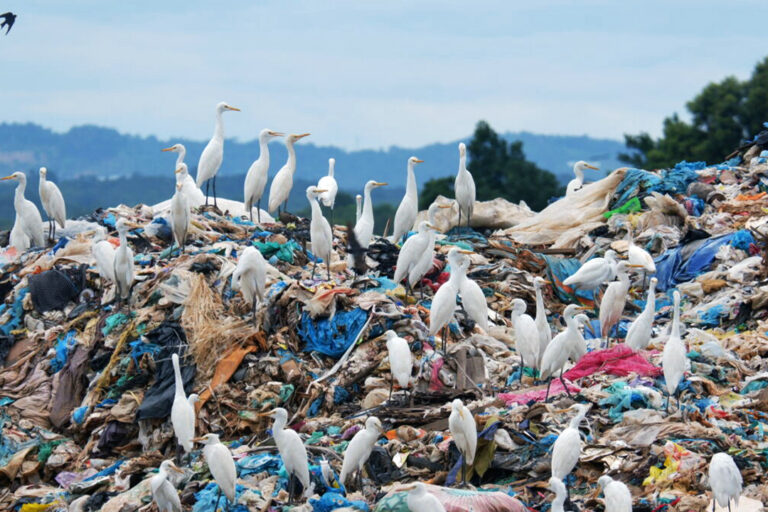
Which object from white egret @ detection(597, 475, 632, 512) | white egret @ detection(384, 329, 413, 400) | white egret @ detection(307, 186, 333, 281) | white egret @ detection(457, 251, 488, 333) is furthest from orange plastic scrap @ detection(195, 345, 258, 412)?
white egret @ detection(597, 475, 632, 512)

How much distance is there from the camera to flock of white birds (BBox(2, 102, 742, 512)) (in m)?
7.84

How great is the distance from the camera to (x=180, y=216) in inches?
515

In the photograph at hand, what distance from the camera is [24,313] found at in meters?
13.0

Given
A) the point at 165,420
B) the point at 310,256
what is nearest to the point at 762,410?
the point at 165,420

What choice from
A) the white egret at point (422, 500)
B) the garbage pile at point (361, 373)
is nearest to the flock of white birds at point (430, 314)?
the white egret at point (422, 500)

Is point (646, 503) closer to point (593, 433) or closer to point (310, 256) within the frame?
point (593, 433)

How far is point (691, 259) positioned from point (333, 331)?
5.34 m

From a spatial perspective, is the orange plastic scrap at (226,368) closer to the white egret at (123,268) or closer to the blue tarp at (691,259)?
the white egret at (123,268)

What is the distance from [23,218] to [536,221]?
296 inches

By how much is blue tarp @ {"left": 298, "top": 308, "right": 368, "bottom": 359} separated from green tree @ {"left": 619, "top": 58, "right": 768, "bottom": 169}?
2760cm

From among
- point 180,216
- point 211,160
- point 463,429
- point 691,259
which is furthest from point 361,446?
point 211,160

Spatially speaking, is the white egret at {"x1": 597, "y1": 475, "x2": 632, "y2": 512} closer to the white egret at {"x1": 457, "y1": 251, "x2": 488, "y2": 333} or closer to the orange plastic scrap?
the white egret at {"x1": 457, "y1": 251, "x2": 488, "y2": 333}

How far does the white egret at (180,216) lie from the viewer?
12992 millimetres

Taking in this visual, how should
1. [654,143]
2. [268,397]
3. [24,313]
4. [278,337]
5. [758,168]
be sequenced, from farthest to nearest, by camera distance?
[654,143], [758,168], [24,313], [278,337], [268,397]
